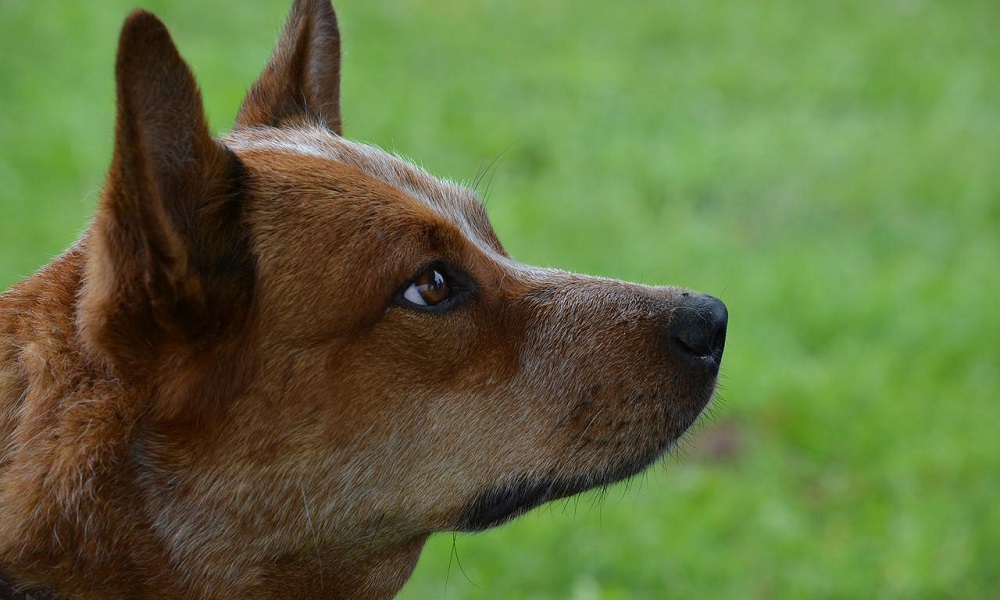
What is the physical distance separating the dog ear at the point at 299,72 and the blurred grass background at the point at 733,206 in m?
1.24

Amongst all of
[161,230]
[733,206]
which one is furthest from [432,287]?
[733,206]

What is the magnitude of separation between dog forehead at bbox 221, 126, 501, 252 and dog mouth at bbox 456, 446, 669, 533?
2.55ft

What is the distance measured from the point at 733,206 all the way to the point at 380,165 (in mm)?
6458

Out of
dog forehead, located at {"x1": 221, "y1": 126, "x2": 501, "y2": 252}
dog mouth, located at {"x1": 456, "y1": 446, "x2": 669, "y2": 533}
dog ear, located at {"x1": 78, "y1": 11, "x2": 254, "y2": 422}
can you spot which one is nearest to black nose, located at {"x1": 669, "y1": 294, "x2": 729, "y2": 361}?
dog mouth, located at {"x1": 456, "y1": 446, "x2": 669, "y2": 533}

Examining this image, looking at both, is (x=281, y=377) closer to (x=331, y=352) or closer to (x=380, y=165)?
(x=331, y=352)

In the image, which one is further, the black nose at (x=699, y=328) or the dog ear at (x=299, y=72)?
the dog ear at (x=299, y=72)

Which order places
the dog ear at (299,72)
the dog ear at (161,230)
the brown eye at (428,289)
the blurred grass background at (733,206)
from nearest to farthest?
the dog ear at (161,230)
the brown eye at (428,289)
the dog ear at (299,72)
the blurred grass background at (733,206)

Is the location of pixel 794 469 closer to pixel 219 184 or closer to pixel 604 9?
pixel 219 184

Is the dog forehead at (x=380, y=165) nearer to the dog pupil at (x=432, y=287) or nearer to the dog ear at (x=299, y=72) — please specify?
the dog ear at (x=299, y=72)

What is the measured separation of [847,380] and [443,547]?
2959 mm

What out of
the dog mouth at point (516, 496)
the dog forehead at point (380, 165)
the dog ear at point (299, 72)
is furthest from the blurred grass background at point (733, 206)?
the dog ear at point (299, 72)

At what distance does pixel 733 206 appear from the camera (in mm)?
9828

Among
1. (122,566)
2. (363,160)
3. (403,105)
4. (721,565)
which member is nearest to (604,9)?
(403,105)

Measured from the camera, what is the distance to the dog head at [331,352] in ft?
10.0
